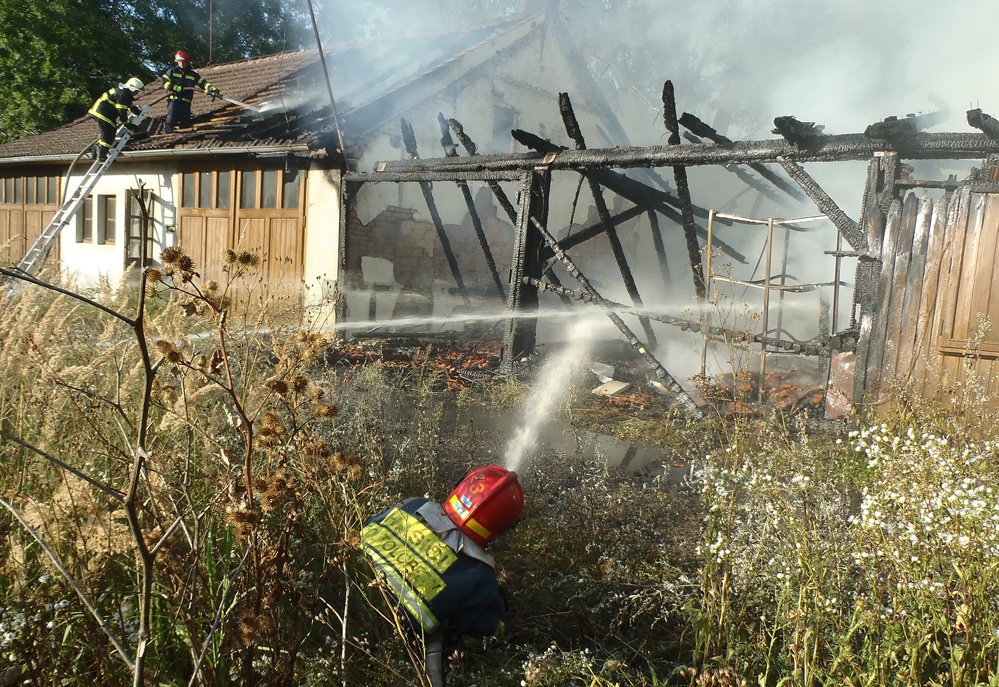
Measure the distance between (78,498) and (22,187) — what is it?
681 inches

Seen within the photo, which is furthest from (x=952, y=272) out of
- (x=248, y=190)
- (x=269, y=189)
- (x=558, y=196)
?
(x=248, y=190)

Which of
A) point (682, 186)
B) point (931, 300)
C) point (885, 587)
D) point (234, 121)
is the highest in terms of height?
point (234, 121)

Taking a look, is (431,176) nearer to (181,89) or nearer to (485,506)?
(181,89)

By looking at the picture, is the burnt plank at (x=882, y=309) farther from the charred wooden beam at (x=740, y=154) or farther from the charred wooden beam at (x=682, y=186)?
the charred wooden beam at (x=682, y=186)

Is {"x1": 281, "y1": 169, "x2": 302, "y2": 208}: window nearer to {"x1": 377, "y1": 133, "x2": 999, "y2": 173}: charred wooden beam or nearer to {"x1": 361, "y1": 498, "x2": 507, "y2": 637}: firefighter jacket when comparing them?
{"x1": 377, "y1": 133, "x2": 999, "y2": 173}: charred wooden beam

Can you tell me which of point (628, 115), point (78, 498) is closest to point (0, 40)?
point (628, 115)

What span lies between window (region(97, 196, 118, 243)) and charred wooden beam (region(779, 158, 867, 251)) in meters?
12.5

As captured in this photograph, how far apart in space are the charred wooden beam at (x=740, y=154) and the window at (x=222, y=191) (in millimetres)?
4033

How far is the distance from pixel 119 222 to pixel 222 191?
331 cm

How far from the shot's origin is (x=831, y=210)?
594 cm

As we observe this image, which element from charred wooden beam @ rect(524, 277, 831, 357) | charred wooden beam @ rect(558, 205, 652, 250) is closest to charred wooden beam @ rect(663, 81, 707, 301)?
charred wooden beam @ rect(524, 277, 831, 357)

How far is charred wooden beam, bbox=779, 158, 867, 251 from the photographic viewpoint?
582cm

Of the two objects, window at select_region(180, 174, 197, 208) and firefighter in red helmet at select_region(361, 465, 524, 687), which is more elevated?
window at select_region(180, 174, 197, 208)

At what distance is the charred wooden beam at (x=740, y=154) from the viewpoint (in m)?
5.58
